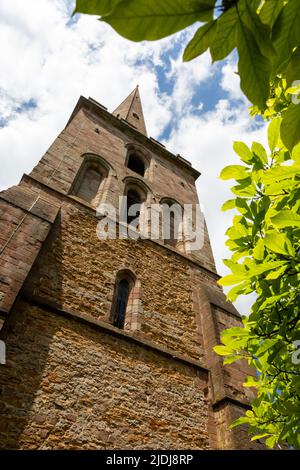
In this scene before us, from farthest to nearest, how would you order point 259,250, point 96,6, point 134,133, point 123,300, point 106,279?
point 134,133, point 123,300, point 106,279, point 259,250, point 96,6

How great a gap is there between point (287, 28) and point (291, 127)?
0.73 ft

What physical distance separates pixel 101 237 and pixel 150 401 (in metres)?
3.75

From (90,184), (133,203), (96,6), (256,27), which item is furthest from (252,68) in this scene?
(133,203)

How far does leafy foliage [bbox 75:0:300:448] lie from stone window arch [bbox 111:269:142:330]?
3931 millimetres

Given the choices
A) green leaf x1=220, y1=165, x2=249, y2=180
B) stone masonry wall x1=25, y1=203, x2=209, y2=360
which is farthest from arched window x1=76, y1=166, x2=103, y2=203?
green leaf x1=220, y1=165, x2=249, y2=180

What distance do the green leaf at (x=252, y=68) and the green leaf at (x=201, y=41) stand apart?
7 cm

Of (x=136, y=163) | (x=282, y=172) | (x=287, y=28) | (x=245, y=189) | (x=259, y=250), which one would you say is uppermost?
(x=136, y=163)

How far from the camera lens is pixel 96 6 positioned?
641mm

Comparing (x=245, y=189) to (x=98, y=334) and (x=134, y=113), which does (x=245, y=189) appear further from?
(x=134, y=113)

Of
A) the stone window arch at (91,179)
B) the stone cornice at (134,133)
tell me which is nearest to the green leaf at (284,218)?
the stone window arch at (91,179)

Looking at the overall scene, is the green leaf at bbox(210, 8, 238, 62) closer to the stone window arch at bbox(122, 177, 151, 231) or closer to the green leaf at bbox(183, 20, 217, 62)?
the green leaf at bbox(183, 20, 217, 62)

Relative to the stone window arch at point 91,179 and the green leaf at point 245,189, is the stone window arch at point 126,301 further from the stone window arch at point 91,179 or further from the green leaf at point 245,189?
the green leaf at point 245,189

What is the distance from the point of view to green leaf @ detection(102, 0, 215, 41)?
648mm
